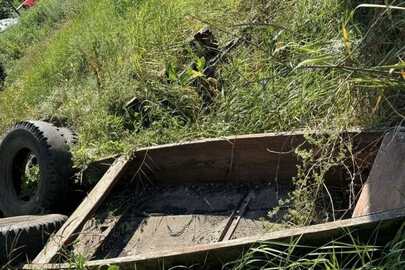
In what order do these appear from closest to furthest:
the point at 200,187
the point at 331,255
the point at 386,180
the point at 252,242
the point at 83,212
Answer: the point at 331,255 → the point at 252,242 → the point at 386,180 → the point at 83,212 → the point at 200,187

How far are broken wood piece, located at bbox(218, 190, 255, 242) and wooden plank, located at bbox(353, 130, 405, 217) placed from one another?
0.89 metres

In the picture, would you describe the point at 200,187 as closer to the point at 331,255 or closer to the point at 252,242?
the point at 252,242

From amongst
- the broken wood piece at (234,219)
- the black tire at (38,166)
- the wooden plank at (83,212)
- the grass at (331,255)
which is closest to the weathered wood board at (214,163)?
the wooden plank at (83,212)

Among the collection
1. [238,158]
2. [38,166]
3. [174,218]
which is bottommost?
[174,218]

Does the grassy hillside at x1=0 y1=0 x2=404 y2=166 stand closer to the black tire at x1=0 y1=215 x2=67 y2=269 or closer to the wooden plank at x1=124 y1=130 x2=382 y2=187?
the wooden plank at x1=124 y1=130 x2=382 y2=187

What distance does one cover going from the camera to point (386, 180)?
2939 mm

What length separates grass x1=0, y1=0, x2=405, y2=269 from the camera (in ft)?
11.5

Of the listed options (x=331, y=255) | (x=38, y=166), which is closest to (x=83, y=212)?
(x=38, y=166)

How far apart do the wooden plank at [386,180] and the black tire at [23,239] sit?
2014 millimetres

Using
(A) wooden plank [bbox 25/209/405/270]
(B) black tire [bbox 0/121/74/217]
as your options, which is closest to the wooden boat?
(A) wooden plank [bbox 25/209/405/270]

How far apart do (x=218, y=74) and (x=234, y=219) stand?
1.55 metres

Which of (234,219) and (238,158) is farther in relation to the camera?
(238,158)

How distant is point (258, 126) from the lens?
4172mm

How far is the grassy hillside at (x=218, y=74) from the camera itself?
11.7 feet
